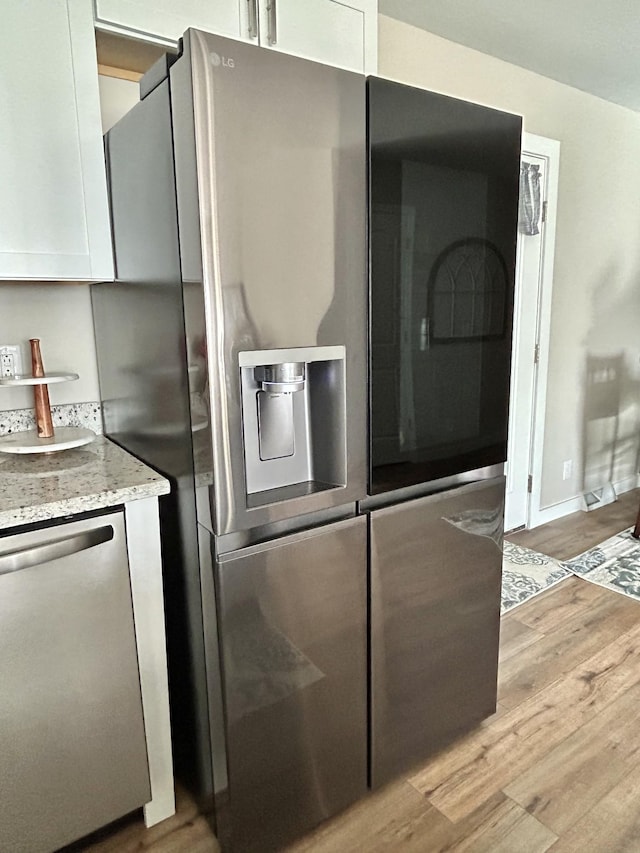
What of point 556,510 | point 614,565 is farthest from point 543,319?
point 614,565

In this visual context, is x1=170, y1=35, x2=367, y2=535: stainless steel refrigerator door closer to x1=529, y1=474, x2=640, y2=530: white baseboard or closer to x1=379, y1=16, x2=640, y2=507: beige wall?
x1=379, y1=16, x2=640, y2=507: beige wall

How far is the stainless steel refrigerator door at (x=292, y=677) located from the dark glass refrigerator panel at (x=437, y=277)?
0.27 m

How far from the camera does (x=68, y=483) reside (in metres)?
1.35

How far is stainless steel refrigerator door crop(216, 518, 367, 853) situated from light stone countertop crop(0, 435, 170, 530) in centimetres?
30

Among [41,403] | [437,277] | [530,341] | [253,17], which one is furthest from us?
[530,341]

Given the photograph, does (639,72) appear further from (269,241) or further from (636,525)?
(269,241)

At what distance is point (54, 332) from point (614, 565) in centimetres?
281

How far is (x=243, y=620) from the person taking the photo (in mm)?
1274

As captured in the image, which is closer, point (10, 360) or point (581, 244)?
point (10, 360)

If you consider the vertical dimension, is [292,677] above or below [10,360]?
below

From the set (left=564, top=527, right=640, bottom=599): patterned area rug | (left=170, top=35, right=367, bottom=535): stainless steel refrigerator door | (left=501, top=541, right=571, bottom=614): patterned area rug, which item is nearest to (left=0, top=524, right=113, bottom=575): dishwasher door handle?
(left=170, top=35, right=367, bottom=535): stainless steel refrigerator door

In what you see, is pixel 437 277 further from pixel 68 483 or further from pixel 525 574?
pixel 525 574

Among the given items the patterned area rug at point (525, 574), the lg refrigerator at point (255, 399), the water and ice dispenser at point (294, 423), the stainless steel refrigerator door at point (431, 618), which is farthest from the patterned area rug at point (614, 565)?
the water and ice dispenser at point (294, 423)

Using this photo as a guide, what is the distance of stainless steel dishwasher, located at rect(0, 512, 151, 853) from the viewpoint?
48.2 inches
